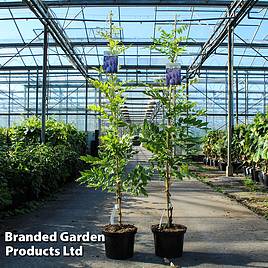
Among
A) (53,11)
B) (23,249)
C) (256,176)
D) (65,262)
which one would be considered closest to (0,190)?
(23,249)

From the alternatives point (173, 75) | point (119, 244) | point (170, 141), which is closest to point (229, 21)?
point (173, 75)

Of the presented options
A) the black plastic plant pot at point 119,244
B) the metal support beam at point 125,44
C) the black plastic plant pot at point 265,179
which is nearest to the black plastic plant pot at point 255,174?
the black plastic plant pot at point 265,179

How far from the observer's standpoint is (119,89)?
4.68 metres

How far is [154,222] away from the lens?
6.02 m

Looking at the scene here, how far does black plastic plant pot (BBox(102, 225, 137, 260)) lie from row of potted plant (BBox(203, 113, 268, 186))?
3479 mm

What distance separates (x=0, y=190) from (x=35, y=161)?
2.37m

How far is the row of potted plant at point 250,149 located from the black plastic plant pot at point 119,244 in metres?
3.48

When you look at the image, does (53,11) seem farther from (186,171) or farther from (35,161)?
(186,171)

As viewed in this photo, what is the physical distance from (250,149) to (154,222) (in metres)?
6.16

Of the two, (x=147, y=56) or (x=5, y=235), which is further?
(x=147, y=56)

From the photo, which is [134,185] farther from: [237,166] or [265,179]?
[237,166]

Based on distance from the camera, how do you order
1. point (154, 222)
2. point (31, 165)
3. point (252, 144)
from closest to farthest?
point (154, 222), point (31, 165), point (252, 144)

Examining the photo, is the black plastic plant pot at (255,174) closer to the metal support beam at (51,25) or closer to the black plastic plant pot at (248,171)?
the black plastic plant pot at (248,171)

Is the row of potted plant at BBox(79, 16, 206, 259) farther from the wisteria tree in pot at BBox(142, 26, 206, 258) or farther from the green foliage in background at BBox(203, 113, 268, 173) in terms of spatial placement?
the green foliage in background at BBox(203, 113, 268, 173)
